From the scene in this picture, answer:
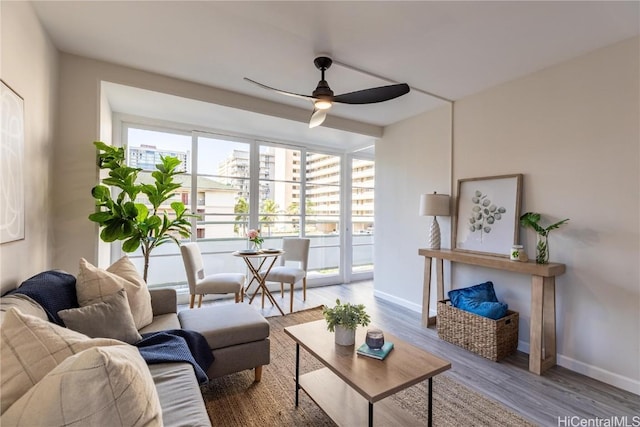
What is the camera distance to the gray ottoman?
6.53 ft

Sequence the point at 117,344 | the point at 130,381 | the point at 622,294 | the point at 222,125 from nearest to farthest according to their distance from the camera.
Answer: the point at 130,381 < the point at 117,344 < the point at 622,294 < the point at 222,125

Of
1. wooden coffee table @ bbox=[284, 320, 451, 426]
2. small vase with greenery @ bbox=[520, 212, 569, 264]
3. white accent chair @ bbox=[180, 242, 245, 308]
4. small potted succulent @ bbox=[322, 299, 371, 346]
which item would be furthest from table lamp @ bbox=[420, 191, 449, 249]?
white accent chair @ bbox=[180, 242, 245, 308]

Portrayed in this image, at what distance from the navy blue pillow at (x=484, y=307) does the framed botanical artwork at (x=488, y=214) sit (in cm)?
51

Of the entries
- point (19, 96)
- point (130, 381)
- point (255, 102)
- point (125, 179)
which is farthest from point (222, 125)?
point (130, 381)

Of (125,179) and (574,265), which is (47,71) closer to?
(125,179)

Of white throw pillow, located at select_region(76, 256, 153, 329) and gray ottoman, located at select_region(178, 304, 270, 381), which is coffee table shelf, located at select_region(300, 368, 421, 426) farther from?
white throw pillow, located at select_region(76, 256, 153, 329)

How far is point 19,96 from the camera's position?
5.79ft

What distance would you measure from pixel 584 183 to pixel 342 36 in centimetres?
233

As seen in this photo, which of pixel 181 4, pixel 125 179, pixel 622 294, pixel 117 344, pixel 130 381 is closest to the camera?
pixel 130 381

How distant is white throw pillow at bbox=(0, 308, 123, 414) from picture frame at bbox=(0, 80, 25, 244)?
3.10 feet

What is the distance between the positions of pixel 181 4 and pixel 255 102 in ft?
4.87

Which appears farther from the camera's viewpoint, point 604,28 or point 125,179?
point 125,179

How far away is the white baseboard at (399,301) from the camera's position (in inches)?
151

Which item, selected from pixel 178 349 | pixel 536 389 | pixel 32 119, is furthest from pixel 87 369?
pixel 536 389
